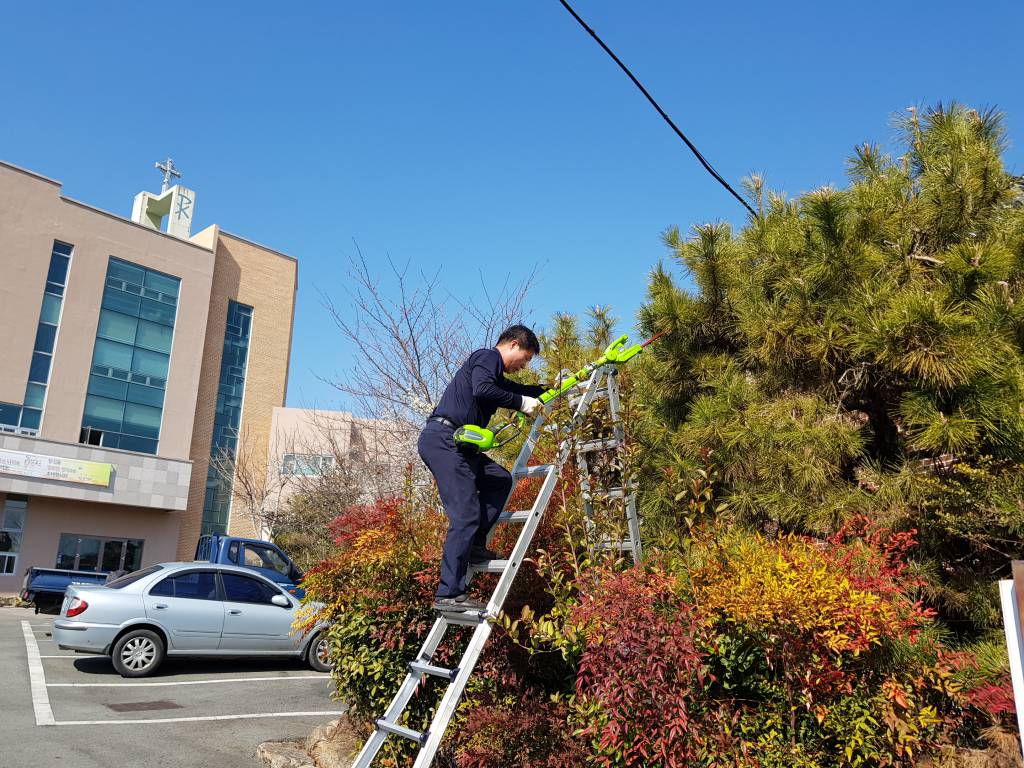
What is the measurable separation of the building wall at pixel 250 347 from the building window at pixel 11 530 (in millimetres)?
6946

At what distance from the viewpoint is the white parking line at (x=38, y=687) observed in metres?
7.28

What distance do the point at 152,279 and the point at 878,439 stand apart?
114ft

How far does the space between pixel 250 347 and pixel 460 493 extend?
3714 centimetres

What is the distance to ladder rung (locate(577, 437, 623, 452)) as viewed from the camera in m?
4.79

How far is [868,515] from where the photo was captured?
15.5ft

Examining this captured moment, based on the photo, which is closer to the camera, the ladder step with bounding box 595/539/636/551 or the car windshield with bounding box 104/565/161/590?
the ladder step with bounding box 595/539/636/551

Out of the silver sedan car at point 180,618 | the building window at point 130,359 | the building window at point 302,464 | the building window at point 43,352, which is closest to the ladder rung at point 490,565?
the silver sedan car at point 180,618

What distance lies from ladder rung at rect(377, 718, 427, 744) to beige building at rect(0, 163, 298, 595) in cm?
2968

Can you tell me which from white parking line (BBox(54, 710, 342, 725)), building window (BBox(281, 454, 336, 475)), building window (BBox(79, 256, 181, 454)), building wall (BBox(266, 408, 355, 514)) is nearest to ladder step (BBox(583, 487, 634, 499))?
white parking line (BBox(54, 710, 342, 725))

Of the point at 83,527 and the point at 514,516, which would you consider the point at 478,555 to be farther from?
the point at 83,527

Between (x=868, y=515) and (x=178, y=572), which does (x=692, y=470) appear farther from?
(x=178, y=572)

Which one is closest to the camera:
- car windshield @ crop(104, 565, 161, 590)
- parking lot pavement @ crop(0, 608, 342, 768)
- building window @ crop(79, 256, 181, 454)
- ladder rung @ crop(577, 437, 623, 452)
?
ladder rung @ crop(577, 437, 623, 452)

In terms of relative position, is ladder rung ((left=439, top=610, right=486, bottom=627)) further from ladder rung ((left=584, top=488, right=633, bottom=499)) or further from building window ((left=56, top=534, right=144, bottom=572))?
building window ((left=56, top=534, right=144, bottom=572))

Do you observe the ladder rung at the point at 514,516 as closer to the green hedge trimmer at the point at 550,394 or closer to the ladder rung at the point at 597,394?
the green hedge trimmer at the point at 550,394
